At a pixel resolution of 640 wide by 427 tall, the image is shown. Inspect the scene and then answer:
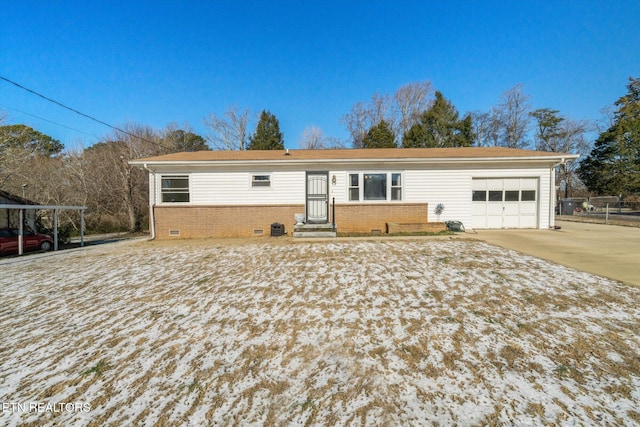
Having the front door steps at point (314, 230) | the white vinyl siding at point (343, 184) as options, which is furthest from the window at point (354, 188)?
the front door steps at point (314, 230)

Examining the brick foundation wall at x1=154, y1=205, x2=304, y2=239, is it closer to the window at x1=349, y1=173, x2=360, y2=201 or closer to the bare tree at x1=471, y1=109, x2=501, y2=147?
the window at x1=349, y1=173, x2=360, y2=201

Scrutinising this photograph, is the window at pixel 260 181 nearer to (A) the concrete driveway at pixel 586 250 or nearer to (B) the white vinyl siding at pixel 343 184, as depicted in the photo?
(B) the white vinyl siding at pixel 343 184

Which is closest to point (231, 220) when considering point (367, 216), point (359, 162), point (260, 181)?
point (260, 181)

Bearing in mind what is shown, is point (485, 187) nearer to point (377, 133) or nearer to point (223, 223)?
point (223, 223)

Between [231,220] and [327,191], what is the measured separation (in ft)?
14.2

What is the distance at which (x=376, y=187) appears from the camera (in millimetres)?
11055

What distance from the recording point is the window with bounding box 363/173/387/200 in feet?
36.1

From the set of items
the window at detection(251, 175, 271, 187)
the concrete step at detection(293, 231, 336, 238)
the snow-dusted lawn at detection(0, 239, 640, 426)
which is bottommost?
the snow-dusted lawn at detection(0, 239, 640, 426)

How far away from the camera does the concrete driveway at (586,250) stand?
5.38 meters

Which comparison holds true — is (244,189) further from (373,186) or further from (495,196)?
(495,196)

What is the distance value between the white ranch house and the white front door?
0.14ft

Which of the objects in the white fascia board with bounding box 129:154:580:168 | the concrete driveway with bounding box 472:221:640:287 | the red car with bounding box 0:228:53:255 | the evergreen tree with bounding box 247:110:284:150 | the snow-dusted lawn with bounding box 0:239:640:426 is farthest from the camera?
the evergreen tree with bounding box 247:110:284:150

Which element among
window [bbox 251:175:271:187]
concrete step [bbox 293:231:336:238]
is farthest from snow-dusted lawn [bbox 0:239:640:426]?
window [bbox 251:175:271:187]

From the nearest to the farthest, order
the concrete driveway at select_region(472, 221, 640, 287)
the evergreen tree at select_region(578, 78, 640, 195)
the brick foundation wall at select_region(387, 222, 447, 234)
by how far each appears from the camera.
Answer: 1. the concrete driveway at select_region(472, 221, 640, 287)
2. the brick foundation wall at select_region(387, 222, 447, 234)
3. the evergreen tree at select_region(578, 78, 640, 195)
